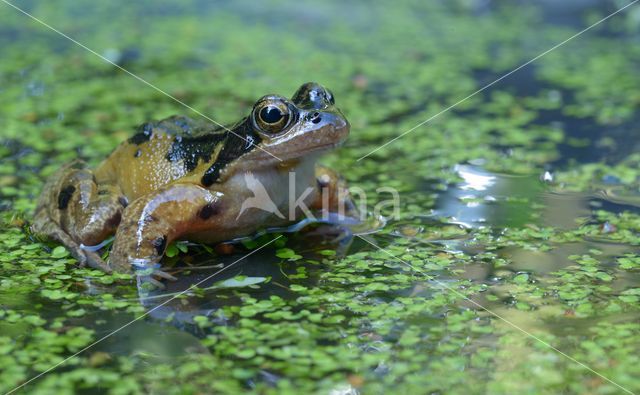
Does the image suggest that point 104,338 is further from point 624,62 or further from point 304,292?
point 624,62

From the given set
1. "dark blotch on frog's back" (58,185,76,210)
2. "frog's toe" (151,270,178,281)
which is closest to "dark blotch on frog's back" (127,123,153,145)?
"dark blotch on frog's back" (58,185,76,210)

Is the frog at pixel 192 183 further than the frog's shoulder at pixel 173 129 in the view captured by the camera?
No

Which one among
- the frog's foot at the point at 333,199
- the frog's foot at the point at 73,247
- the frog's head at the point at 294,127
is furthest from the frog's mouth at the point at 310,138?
the frog's foot at the point at 73,247

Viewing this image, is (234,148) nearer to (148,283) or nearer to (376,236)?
(148,283)

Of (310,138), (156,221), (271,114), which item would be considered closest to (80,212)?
(156,221)

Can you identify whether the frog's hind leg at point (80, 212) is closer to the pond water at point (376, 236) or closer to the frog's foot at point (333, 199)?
the pond water at point (376, 236)

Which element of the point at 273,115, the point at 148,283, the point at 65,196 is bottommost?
the point at 148,283
